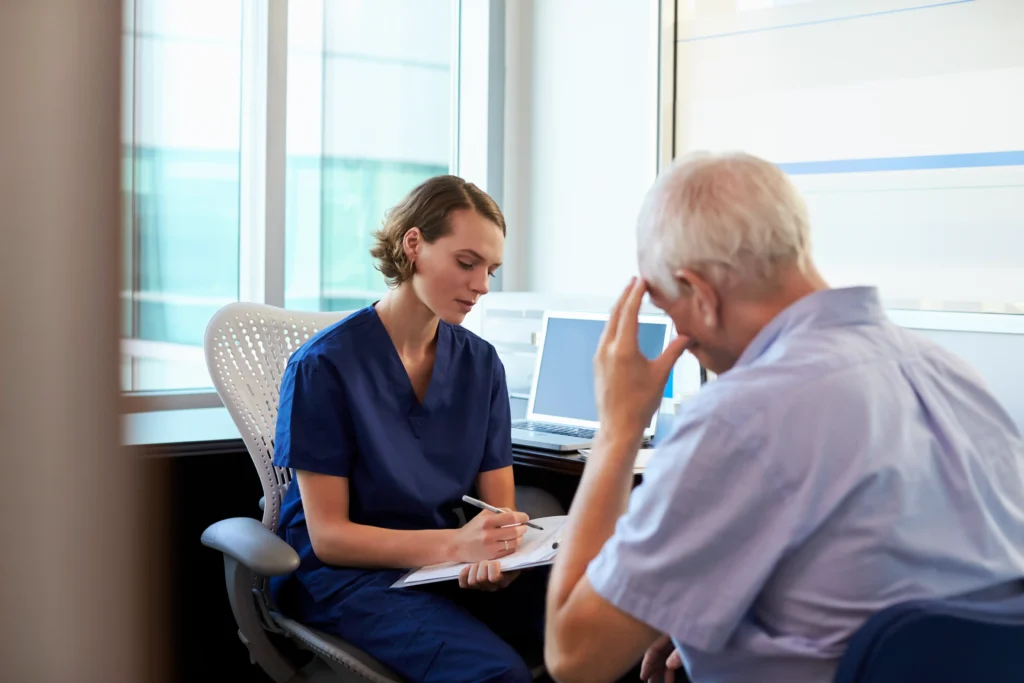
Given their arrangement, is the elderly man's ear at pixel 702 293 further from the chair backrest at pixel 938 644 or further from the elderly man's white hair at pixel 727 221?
Result: the chair backrest at pixel 938 644

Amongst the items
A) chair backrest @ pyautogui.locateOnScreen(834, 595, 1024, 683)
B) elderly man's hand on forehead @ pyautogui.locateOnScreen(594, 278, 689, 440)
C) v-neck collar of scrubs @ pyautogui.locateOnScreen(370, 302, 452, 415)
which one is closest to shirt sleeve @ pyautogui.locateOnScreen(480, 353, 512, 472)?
v-neck collar of scrubs @ pyautogui.locateOnScreen(370, 302, 452, 415)

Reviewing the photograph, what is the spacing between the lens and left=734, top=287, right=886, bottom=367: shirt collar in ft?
3.05

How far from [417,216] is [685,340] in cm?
84

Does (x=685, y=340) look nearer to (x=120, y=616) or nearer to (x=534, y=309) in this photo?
(x=120, y=616)

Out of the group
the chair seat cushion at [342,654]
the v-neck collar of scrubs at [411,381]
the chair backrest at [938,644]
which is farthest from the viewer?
A: the v-neck collar of scrubs at [411,381]

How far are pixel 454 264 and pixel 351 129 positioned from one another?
124 cm

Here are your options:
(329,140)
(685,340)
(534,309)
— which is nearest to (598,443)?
(685,340)

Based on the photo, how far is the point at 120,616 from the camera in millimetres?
303

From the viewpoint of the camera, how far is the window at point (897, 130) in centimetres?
202

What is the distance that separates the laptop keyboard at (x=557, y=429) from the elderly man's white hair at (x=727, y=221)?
1242mm

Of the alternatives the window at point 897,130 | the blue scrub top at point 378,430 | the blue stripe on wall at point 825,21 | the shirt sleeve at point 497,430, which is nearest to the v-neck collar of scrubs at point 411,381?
the blue scrub top at point 378,430

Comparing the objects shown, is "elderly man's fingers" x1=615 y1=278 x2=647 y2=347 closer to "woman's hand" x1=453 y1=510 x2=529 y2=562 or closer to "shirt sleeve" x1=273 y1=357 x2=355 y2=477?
"woman's hand" x1=453 y1=510 x2=529 y2=562

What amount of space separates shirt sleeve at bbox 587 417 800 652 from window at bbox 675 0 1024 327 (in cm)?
140

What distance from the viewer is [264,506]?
1.86 meters
